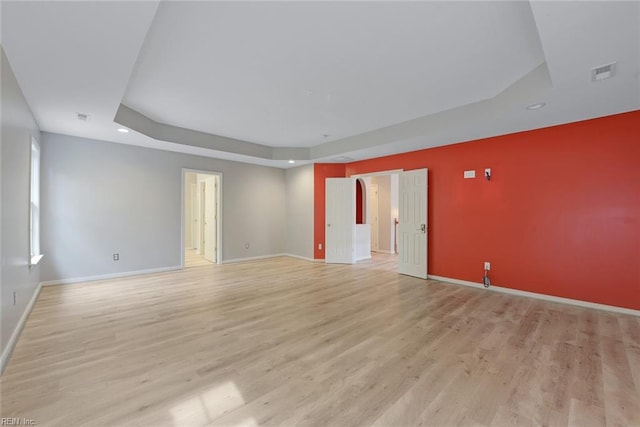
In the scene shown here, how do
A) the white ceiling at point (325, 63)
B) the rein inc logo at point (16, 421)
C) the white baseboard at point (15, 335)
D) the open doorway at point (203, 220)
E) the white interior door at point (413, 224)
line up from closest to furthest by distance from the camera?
the rein inc logo at point (16, 421) < the white ceiling at point (325, 63) < the white baseboard at point (15, 335) < the white interior door at point (413, 224) < the open doorway at point (203, 220)

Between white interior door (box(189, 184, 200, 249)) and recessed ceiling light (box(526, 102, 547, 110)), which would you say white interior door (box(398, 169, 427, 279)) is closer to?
recessed ceiling light (box(526, 102, 547, 110))

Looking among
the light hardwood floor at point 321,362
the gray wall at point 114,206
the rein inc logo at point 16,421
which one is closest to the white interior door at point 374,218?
the gray wall at point 114,206

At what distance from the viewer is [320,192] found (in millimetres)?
7145

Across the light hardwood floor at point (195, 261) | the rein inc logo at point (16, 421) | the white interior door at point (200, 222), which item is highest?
the white interior door at point (200, 222)

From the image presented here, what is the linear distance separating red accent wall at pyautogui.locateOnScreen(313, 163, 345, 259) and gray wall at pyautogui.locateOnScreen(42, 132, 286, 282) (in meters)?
1.96

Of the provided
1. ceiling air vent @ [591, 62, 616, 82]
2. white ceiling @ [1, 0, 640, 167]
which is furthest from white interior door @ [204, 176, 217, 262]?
ceiling air vent @ [591, 62, 616, 82]

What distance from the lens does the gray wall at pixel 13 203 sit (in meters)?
2.36

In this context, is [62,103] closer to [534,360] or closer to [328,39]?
[328,39]

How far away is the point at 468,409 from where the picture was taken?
178 centimetres

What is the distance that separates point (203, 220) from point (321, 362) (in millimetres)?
6640

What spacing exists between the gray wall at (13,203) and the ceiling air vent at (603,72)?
503cm

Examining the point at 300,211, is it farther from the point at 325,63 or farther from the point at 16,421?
the point at 16,421

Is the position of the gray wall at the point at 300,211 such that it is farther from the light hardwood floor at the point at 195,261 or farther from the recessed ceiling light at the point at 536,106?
the recessed ceiling light at the point at 536,106

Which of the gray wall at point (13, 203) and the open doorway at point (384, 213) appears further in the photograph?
the open doorway at point (384, 213)
